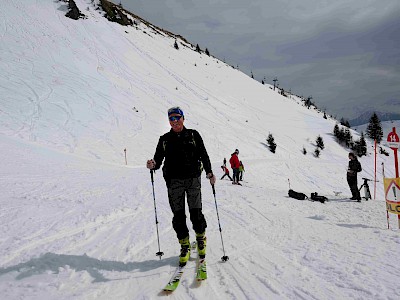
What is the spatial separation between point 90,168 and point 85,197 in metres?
8.10

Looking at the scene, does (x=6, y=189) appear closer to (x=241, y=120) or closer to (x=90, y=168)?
(x=90, y=168)

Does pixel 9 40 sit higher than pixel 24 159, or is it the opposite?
pixel 9 40

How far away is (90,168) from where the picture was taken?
57.7 feet

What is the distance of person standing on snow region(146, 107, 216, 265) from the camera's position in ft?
15.0

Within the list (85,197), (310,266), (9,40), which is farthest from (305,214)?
(9,40)

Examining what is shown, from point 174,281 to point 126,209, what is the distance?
5.03 m

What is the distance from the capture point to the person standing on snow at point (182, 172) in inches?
180

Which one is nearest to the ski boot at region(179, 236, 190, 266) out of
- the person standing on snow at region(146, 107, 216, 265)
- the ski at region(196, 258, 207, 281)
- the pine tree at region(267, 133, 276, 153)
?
the person standing on snow at region(146, 107, 216, 265)

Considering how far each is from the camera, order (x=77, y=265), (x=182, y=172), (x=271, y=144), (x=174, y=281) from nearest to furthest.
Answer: (x=174, y=281)
(x=182, y=172)
(x=77, y=265)
(x=271, y=144)

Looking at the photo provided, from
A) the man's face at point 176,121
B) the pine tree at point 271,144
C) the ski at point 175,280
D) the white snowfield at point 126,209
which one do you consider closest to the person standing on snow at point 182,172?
the man's face at point 176,121

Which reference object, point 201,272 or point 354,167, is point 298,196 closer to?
point 354,167

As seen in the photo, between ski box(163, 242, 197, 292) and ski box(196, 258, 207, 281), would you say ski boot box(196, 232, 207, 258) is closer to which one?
ski box(196, 258, 207, 281)

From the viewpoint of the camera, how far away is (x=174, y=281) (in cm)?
398

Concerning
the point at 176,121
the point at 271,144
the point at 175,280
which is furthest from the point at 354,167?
the point at 271,144
